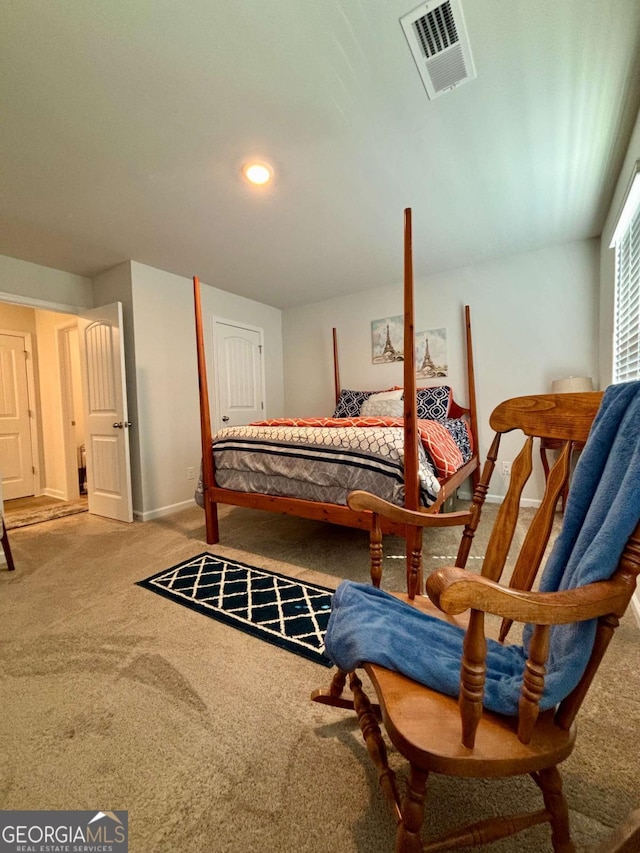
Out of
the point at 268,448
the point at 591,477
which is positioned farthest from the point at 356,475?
the point at 591,477

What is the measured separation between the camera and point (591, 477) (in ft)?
2.32

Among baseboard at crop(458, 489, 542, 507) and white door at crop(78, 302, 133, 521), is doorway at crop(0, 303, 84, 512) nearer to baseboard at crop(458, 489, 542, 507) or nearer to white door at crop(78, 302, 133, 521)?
white door at crop(78, 302, 133, 521)

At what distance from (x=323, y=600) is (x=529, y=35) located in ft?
8.33

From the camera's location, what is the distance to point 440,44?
4.44 ft

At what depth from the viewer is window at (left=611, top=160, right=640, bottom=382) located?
1.85 meters

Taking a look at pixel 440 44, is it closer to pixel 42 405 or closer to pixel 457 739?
pixel 457 739

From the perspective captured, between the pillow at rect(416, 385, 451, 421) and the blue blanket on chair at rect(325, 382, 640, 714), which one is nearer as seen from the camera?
the blue blanket on chair at rect(325, 382, 640, 714)

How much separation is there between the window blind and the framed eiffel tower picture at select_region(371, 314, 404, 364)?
1.89m

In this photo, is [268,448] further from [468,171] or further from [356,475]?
[468,171]

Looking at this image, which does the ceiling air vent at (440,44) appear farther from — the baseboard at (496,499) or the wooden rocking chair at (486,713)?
the baseboard at (496,499)

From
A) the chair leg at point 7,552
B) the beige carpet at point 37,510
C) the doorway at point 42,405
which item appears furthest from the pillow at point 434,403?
the doorway at point 42,405

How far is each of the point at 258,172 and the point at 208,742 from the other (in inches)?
104

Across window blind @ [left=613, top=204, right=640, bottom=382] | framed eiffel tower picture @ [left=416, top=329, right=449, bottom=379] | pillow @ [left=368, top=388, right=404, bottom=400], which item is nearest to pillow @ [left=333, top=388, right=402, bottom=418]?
pillow @ [left=368, top=388, right=404, bottom=400]

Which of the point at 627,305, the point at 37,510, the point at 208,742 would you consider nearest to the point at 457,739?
the point at 208,742
